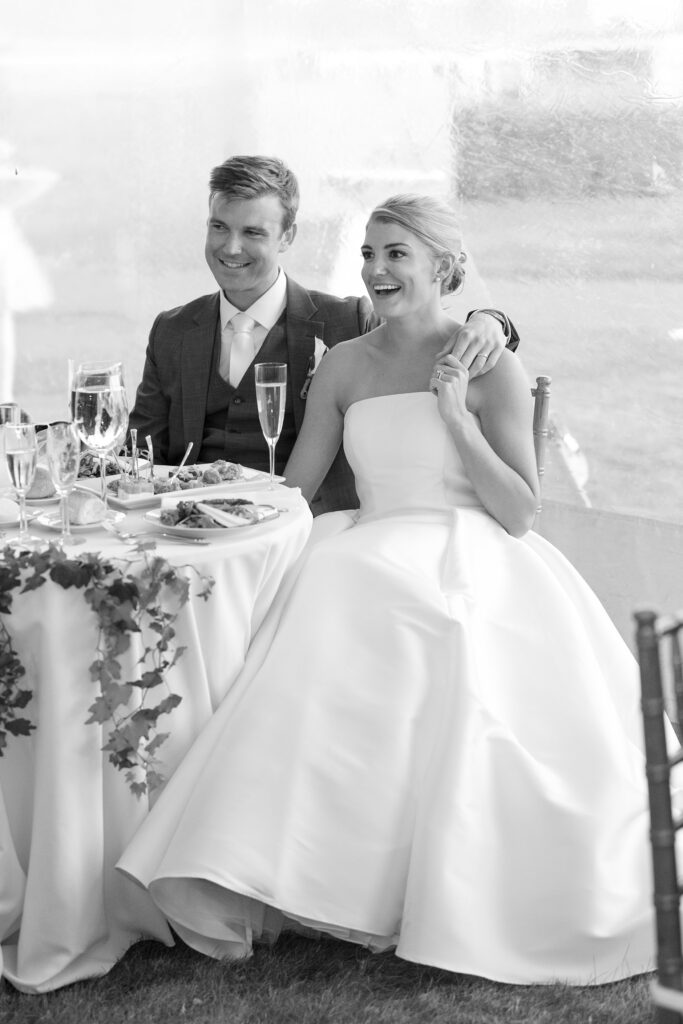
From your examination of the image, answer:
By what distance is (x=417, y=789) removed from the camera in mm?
2354

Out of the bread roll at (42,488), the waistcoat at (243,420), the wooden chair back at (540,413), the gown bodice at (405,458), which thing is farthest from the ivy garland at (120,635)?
the wooden chair back at (540,413)

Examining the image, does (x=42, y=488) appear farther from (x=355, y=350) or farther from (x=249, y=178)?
(x=249, y=178)

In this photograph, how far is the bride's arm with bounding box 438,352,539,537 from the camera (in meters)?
2.95

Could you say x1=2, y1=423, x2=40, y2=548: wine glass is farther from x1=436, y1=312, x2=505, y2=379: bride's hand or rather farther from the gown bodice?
x1=436, y1=312, x2=505, y2=379: bride's hand

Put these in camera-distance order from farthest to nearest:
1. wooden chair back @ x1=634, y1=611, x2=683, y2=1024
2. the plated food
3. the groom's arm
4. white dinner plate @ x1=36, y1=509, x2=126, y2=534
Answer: the groom's arm
the plated food
white dinner plate @ x1=36, y1=509, x2=126, y2=534
wooden chair back @ x1=634, y1=611, x2=683, y2=1024

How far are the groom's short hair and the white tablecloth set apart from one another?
1.47 m

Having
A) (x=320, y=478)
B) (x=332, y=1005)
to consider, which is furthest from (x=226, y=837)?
(x=320, y=478)

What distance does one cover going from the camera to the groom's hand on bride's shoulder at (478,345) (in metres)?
3.03

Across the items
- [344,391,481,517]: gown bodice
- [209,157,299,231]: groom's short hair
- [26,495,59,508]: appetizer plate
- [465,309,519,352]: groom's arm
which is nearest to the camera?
[26,495,59,508]: appetizer plate

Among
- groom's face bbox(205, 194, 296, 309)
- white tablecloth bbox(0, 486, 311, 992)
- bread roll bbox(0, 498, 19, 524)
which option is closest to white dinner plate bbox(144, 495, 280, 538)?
white tablecloth bbox(0, 486, 311, 992)

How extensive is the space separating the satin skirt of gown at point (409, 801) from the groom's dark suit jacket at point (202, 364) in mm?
1061

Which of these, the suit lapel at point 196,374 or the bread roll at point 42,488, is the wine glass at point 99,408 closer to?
the bread roll at point 42,488

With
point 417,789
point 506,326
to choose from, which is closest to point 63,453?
point 417,789

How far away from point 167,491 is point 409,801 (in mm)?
891
